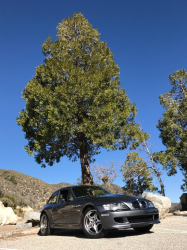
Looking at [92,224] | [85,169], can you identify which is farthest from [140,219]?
[85,169]

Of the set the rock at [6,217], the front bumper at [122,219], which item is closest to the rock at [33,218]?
the rock at [6,217]

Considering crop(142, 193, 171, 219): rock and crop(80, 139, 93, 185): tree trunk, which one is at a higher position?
crop(80, 139, 93, 185): tree trunk

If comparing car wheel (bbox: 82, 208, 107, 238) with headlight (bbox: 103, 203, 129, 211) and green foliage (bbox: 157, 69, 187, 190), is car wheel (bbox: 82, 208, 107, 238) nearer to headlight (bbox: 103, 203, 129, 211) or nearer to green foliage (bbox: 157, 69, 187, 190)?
headlight (bbox: 103, 203, 129, 211)

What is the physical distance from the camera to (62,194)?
7723 millimetres

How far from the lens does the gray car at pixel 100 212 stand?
5.54 metres

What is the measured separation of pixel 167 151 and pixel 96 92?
49.3ft

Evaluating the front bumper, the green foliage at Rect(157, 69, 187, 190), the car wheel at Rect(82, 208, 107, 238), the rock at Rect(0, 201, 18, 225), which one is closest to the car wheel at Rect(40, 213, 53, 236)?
the car wheel at Rect(82, 208, 107, 238)

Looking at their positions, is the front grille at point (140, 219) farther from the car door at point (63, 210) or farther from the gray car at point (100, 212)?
the car door at point (63, 210)

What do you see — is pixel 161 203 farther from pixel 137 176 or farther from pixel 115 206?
pixel 137 176

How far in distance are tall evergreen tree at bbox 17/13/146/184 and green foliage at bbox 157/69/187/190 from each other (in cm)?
1099

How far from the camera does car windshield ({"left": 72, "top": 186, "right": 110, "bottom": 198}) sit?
23.3 feet

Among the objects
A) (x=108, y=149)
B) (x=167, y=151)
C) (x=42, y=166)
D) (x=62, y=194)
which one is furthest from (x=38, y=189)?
(x=62, y=194)

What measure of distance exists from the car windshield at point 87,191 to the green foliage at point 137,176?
19930mm

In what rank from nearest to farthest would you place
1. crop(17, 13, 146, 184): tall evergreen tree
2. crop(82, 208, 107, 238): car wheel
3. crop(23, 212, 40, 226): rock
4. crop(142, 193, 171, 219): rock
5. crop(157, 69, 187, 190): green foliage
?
crop(82, 208, 107, 238): car wheel, crop(23, 212, 40, 226): rock, crop(142, 193, 171, 219): rock, crop(17, 13, 146, 184): tall evergreen tree, crop(157, 69, 187, 190): green foliage
